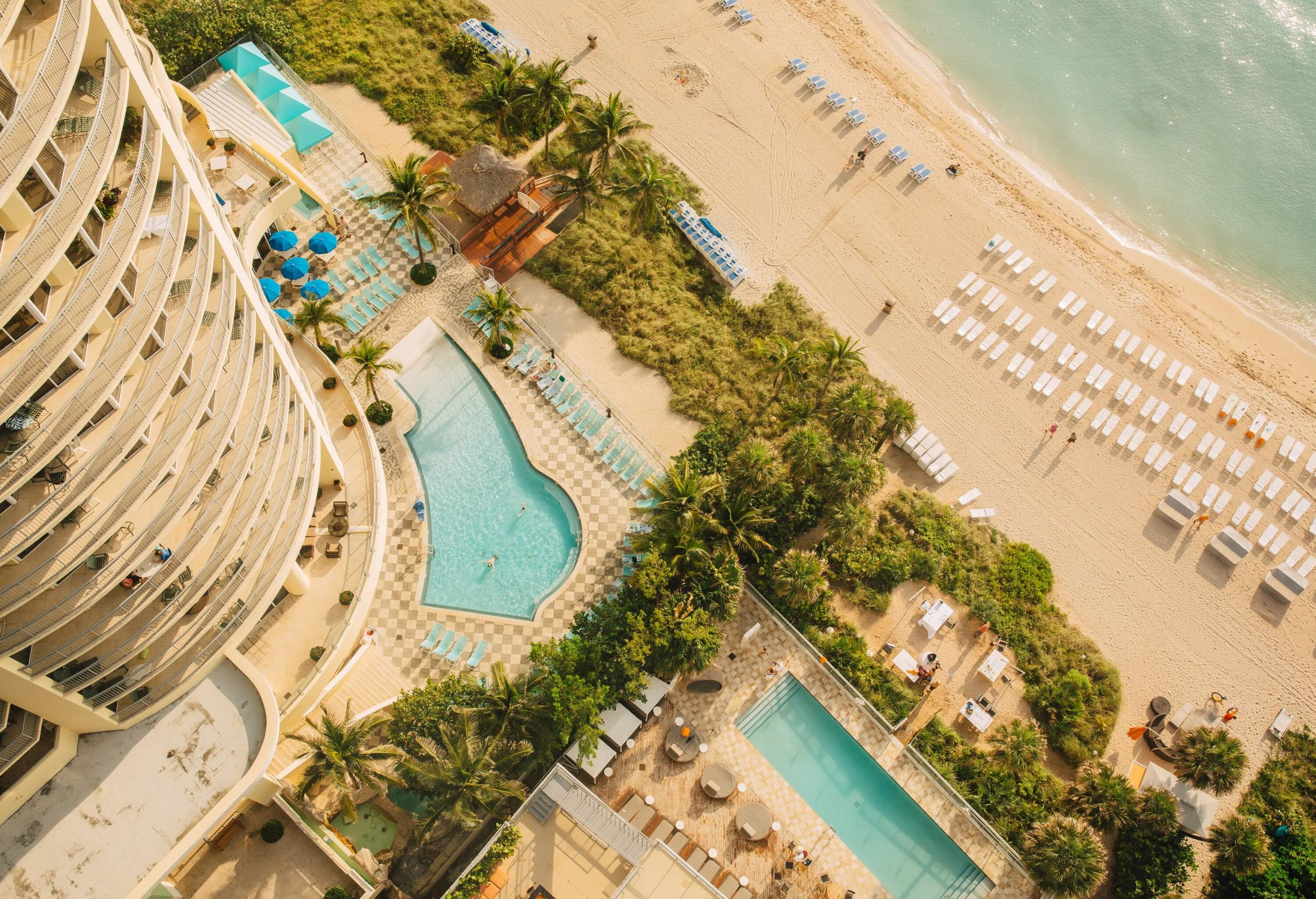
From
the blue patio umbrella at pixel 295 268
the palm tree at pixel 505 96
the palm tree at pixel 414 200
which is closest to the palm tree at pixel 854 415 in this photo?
the palm tree at pixel 414 200

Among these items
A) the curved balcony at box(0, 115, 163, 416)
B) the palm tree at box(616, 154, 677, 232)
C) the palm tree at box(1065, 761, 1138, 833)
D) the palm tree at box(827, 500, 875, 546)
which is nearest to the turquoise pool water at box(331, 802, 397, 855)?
the curved balcony at box(0, 115, 163, 416)

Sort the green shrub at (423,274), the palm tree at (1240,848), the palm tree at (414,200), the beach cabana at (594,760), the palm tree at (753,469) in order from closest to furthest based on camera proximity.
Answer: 1. the beach cabana at (594,760)
2. the palm tree at (1240,848)
3. the palm tree at (753,469)
4. the palm tree at (414,200)
5. the green shrub at (423,274)

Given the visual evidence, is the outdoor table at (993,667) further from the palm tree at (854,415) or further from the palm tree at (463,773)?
the palm tree at (463,773)

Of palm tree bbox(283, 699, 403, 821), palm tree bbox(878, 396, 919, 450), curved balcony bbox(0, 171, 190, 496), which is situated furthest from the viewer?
palm tree bbox(878, 396, 919, 450)

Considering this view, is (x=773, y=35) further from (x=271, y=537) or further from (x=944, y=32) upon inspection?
(x=271, y=537)

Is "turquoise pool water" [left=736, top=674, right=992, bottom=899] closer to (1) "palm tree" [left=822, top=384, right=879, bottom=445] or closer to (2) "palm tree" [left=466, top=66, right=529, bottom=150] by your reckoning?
(1) "palm tree" [left=822, top=384, right=879, bottom=445]

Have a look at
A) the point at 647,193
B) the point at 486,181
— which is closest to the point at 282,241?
the point at 486,181

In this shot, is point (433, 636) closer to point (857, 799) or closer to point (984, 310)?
point (857, 799)

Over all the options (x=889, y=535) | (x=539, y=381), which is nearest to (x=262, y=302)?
(x=539, y=381)
